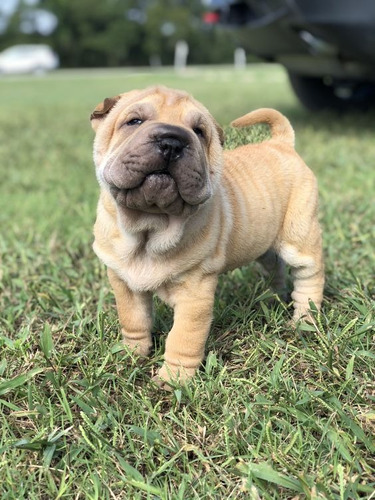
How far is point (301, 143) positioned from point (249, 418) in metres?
3.77

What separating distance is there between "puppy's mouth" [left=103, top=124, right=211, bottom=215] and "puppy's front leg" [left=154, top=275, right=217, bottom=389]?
28cm

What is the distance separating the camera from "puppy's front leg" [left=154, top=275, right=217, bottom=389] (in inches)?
67.1

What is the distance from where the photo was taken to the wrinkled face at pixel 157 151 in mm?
1478

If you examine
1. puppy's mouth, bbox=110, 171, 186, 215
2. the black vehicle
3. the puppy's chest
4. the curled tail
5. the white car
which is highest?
puppy's mouth, bbox=110, 171, 186, 215

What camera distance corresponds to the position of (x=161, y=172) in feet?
4.93

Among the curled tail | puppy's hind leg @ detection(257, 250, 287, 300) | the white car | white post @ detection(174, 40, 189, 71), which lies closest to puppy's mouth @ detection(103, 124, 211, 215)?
the curled tail

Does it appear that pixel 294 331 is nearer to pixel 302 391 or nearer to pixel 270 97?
pixel 302 391

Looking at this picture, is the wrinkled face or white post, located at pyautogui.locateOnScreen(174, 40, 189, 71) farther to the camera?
white post, located at pyautogui.locateOnScreen(174, 40, 189, 71)

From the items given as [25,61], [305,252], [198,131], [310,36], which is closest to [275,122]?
[305,252]

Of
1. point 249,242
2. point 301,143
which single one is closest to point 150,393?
point 249,242

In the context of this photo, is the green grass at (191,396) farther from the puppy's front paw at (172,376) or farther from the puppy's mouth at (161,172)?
the puppy's mouth at (161,172)

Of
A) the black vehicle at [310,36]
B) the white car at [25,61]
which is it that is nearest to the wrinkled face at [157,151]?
the black vehicle at [310,36]

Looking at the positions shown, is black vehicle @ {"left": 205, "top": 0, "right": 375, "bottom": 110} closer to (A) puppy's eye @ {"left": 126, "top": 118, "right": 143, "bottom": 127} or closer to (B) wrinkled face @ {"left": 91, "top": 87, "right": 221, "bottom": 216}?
(B) wrinkled face @ {"left": 91, "top": 87, "right": 221, "bottom": 216}

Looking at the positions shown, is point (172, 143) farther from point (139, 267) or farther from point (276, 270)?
point (276, 270)
